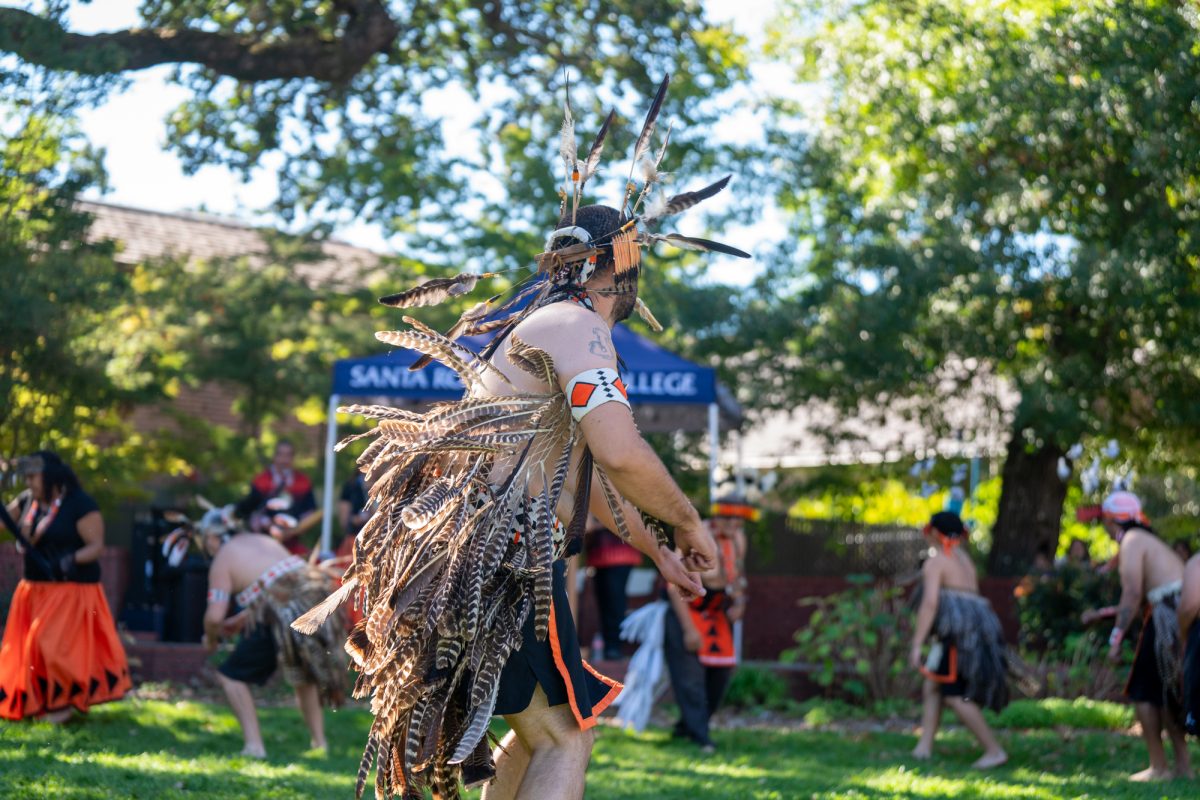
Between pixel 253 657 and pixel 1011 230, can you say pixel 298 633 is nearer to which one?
pixel 253 657

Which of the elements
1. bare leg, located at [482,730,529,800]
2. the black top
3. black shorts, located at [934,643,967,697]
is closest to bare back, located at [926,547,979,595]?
black shorts, located at [934,643,967,697]

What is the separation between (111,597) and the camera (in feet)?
44.2

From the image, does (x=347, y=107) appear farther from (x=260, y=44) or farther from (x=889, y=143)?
(x=889, y=143)

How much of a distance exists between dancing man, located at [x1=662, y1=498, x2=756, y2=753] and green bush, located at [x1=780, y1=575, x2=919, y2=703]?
200 centimetres

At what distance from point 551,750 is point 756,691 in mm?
8773

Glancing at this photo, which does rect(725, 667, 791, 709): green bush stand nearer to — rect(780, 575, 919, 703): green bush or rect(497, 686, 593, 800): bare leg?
rect(780, 575, 919, 703): green bush

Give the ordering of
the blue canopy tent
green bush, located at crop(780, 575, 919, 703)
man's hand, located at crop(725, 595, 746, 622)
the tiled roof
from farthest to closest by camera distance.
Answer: the tiled roof → green bush, located at crop(780, 575, 919, 703) → the blue canopy tent → man's hand, located at crop(725, 595, 746, 622)

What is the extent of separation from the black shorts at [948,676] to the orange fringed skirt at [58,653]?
17.3ft

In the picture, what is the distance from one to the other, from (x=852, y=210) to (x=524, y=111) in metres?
3.83

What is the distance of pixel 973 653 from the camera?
30.1 feet

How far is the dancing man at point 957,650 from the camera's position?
913cm

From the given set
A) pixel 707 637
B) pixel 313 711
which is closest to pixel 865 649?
pixel 707 637

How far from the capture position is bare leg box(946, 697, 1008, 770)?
892 cm

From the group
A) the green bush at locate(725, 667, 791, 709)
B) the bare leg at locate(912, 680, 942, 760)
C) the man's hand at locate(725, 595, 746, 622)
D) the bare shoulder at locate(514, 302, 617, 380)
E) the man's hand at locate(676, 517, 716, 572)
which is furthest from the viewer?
the green bush at locate(725, 667, 791, 709)
